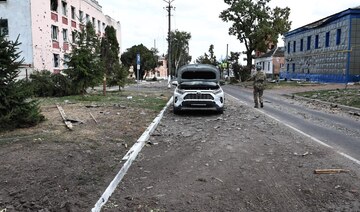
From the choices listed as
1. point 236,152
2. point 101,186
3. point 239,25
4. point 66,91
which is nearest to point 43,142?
point 101,186

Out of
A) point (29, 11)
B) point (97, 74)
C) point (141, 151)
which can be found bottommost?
point (141, 151)

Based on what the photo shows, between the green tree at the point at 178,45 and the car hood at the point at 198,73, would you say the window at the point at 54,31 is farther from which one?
the green tree at the point at 178,45

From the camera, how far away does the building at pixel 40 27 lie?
3080 cm

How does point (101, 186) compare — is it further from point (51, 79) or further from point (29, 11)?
point (29, 11)

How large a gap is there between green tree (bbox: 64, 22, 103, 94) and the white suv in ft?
19.6

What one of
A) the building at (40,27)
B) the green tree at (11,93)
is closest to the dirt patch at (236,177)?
the green tree at (11,93)

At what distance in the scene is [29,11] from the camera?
101ft

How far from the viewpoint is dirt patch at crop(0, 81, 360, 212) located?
15.0 ft

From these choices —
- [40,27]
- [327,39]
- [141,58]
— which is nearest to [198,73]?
[40,27]

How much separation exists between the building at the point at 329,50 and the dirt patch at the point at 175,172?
26175 mm

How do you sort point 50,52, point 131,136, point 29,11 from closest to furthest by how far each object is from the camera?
1. point 131,136
2. point 29,11
3. point 50,52

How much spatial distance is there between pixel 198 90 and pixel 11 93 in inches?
278

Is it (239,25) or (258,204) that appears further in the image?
(239,25)

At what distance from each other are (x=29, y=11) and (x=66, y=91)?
13.7m
